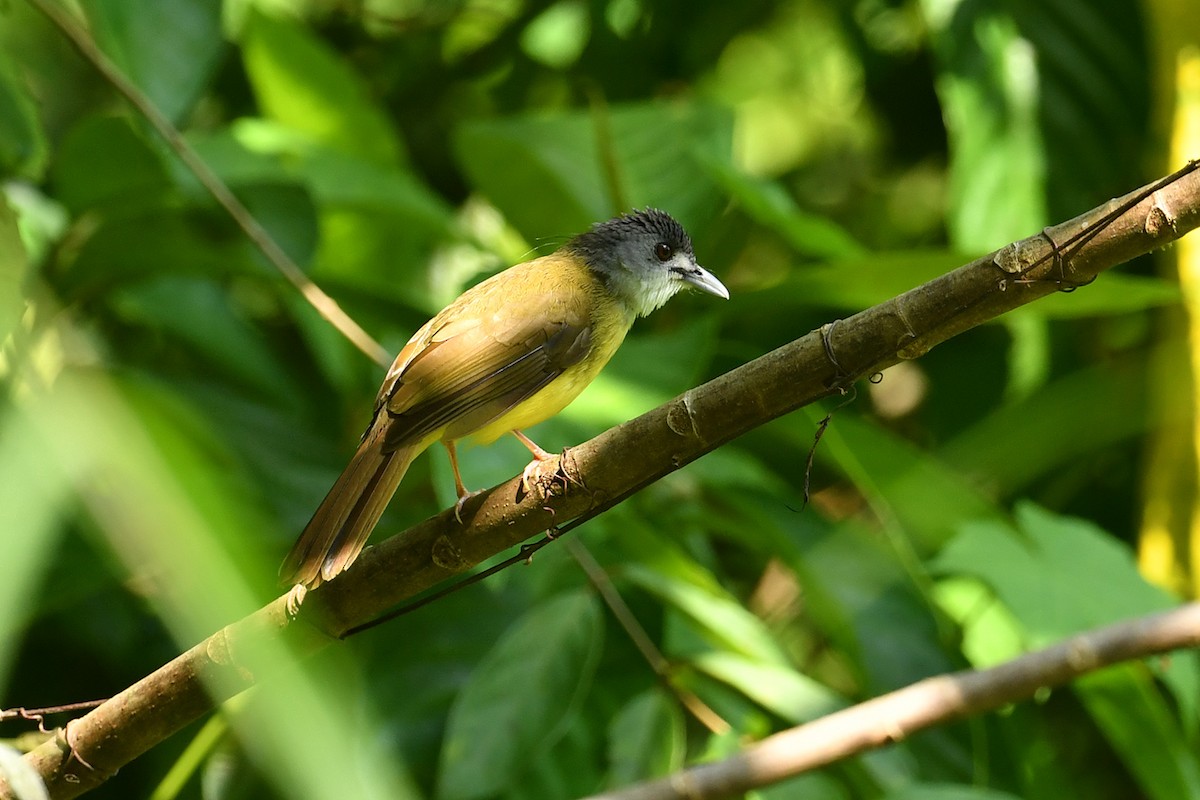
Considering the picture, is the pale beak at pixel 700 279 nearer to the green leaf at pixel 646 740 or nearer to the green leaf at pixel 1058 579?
the green leaf at pixel 1058 579

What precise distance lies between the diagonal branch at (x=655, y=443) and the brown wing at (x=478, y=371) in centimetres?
56

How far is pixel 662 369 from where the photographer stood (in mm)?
3018

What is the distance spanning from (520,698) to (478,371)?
68cm

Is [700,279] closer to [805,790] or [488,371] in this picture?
[488,371]

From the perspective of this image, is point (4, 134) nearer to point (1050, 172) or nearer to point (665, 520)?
point (665, 520)

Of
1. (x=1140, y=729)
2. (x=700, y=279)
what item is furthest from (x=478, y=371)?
(x=1140, y=729)

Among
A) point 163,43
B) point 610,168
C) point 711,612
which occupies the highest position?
point 163,43

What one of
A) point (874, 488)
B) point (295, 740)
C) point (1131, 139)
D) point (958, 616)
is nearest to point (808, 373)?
point (295, 740)

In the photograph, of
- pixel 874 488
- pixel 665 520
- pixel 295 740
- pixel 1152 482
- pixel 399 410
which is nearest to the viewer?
pixel 295 740

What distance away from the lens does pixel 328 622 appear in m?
1.73

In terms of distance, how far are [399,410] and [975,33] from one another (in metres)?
2.39

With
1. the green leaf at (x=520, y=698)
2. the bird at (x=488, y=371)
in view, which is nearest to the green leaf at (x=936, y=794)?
the green leaf at (x=520, y=698)

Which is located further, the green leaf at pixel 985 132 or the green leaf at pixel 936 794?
the green leaf at pixel 985 132

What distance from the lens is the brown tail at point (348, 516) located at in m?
1.87
